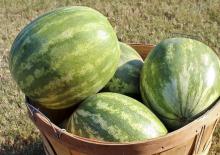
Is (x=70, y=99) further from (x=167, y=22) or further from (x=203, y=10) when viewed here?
(x=203, y=10)

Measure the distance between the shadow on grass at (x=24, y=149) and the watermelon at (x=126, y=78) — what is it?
0.96 m

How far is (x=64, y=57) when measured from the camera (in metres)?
2.06

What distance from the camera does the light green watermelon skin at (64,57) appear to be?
208 centimetres

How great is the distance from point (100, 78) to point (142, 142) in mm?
448

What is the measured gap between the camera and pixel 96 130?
77.9 inches

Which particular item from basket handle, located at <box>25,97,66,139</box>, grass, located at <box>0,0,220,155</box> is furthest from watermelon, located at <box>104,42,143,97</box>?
grass, located at <box>0,0,220,155</box>

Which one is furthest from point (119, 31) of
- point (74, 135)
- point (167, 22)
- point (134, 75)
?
point (74, 135)

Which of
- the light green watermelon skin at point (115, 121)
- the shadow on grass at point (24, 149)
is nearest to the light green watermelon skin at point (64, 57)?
the light green watermelon skin at point (115, 121)

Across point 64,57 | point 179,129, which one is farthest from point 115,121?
point 64,57

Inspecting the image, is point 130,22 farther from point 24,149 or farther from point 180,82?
point 180,82

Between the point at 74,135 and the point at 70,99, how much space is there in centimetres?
27

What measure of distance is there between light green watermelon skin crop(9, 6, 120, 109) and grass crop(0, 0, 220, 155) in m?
1.20

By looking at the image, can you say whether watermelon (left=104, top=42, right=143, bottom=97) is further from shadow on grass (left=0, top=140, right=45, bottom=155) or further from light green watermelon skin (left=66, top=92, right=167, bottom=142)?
shadow on grass (left=0, top=140, right=45, bottom=155)

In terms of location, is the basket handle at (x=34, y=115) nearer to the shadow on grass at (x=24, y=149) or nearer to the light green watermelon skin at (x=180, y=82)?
the light green watermelon skin at (x=180, y=82)
